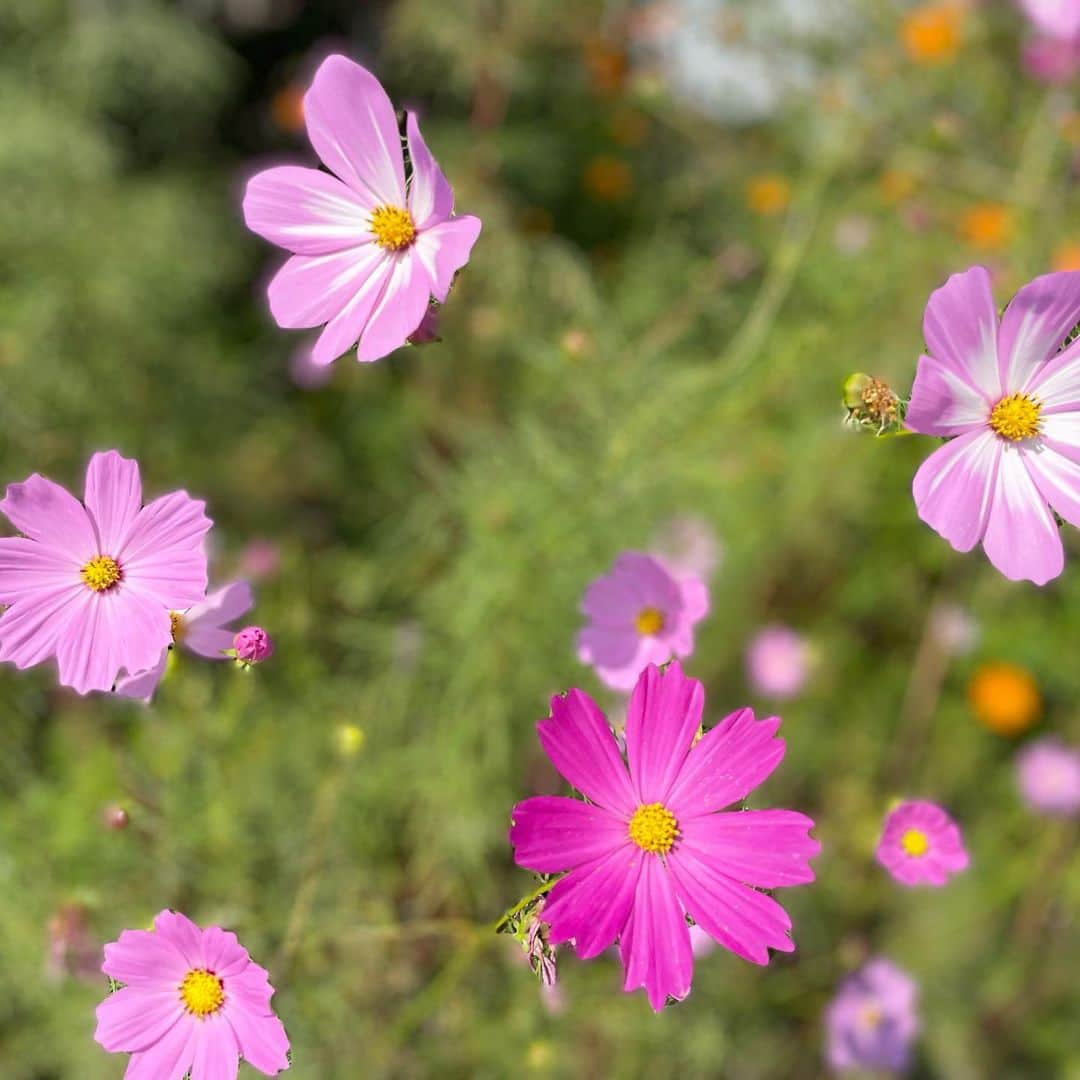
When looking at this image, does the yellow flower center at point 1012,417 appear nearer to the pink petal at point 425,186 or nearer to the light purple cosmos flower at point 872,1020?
the pink petal at point 425,186

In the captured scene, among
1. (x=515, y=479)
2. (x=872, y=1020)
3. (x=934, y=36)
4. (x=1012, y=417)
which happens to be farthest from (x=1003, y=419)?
(x=934, y=36)

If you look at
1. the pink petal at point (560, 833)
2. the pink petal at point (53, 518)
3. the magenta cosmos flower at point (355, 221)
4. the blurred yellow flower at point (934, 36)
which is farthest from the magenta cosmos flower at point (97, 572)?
the blurred yellow flower at point (934, 36)

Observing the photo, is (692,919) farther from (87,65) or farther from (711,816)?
(87,65)

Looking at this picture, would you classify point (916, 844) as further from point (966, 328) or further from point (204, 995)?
point (204, 995)

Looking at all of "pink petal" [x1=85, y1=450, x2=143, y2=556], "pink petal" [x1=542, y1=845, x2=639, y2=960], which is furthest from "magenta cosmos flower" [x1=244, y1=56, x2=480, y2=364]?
"pink petal" [x1=542, y1=845, x2=639, y2=960]

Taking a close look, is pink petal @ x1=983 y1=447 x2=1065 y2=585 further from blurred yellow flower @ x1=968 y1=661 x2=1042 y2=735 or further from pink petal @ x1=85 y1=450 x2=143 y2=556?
blurred yellow flower @ x1=968 y1=661 x2=1042 y2=735
